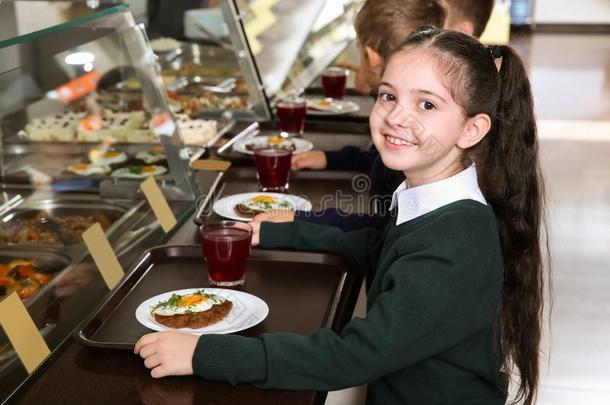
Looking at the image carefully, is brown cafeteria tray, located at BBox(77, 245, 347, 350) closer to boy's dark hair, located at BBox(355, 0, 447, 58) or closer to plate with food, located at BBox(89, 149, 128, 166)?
plate with food, located at BBox(89, 149, 128, 166)

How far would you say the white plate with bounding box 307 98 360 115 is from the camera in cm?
334

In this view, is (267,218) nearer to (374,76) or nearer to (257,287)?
(257,287)

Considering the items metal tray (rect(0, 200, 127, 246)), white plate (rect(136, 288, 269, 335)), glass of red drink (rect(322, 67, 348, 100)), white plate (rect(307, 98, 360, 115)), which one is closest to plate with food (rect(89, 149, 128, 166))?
metal tray (rect(0, 200, 127, 246))

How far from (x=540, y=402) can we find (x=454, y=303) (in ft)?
5.49

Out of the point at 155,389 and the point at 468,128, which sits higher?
the point at 468,128

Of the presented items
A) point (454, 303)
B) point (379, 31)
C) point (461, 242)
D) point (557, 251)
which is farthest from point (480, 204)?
point (557, 251)

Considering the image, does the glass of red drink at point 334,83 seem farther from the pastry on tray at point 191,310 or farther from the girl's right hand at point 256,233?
the pastry on tray at point 191,310

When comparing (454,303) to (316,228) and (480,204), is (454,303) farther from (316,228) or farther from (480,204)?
(316,228)

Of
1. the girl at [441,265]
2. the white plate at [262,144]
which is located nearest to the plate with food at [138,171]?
the white plate at [262,144]

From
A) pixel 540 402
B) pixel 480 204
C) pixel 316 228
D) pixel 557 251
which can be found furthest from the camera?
pixel 557 251

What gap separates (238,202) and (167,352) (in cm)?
90

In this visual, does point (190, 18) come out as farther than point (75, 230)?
Yes

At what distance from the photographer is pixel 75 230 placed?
2.14m

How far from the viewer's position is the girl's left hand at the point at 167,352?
1404 millimetres
